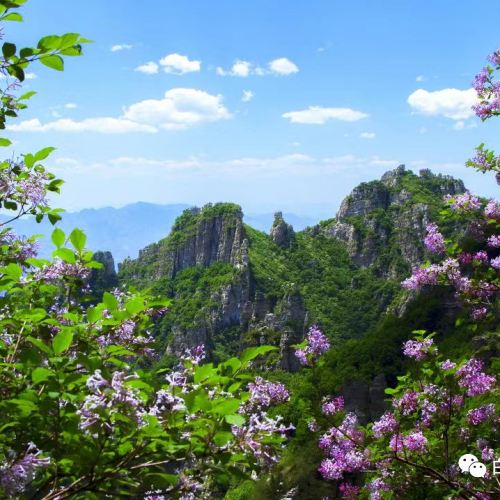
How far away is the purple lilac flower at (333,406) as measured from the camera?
7004 millimetres

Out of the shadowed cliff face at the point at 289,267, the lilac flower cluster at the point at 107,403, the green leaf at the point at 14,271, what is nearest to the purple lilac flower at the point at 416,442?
the lilac flower cluster at the point at 107,403

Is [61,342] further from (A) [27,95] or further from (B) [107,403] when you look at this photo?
(A) [27,95]

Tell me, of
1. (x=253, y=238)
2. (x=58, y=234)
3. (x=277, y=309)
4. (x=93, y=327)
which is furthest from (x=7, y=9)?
(x=253, y=238)

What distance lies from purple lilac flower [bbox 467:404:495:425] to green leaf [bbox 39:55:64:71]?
25.3 ft

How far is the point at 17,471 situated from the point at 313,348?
4.35 m

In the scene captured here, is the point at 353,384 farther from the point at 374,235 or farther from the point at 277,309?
the point at 374,235

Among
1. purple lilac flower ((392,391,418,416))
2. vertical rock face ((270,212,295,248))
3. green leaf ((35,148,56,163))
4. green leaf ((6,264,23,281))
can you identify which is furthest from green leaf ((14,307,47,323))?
vertical rock face ((270,212,295,248))

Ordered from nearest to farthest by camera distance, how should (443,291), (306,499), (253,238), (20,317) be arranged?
(20,317) < (306,499) < (443,291) < (253,238)

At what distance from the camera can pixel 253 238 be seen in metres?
157

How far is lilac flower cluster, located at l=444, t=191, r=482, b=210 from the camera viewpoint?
7812mm

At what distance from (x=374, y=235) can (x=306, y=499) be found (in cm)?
11818

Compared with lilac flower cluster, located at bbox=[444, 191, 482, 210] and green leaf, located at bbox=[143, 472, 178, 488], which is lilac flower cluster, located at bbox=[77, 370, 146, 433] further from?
lilac flower cluster, located at bbox=[444, 191, 482, 210]

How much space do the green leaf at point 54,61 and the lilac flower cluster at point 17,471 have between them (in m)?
2.30

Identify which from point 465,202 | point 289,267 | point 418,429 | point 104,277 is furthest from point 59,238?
point 104,277
